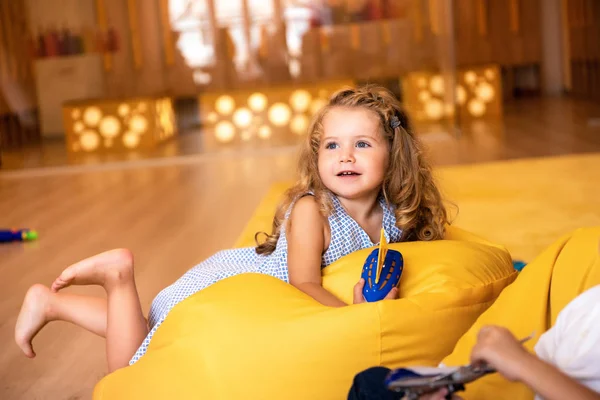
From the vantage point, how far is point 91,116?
6742 millimetres

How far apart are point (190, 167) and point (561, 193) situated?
2.99 m

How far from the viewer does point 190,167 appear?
6.11m

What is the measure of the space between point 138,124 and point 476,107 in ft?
9.53

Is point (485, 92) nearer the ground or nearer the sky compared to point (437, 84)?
nearer the ground

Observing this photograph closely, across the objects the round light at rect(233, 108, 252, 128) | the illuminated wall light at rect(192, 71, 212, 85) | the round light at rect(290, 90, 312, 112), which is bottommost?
the round light at rect(233, 108, 252, 128)

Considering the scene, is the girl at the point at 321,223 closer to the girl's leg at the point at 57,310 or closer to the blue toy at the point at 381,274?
the girl's leg at the point at 57,310

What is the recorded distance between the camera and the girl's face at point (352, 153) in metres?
2.00

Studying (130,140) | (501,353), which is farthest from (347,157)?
(130,140)

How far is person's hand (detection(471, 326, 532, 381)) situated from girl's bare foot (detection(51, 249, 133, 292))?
3.34 ft

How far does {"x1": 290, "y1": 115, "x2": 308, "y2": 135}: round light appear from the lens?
22.1 ft

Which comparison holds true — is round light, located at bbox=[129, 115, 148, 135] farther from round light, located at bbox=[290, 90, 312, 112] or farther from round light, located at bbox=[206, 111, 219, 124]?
round light, located at bbox=[290, 90, 312, 112]

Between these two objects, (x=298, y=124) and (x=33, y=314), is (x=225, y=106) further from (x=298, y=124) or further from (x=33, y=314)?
(x=33, y=314)

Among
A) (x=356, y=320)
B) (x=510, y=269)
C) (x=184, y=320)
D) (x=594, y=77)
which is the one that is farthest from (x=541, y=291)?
(x=594, y=77)

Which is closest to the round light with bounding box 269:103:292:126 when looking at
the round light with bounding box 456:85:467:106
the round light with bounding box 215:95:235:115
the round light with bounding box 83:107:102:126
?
the round light with bounding box 215:95:235:115
